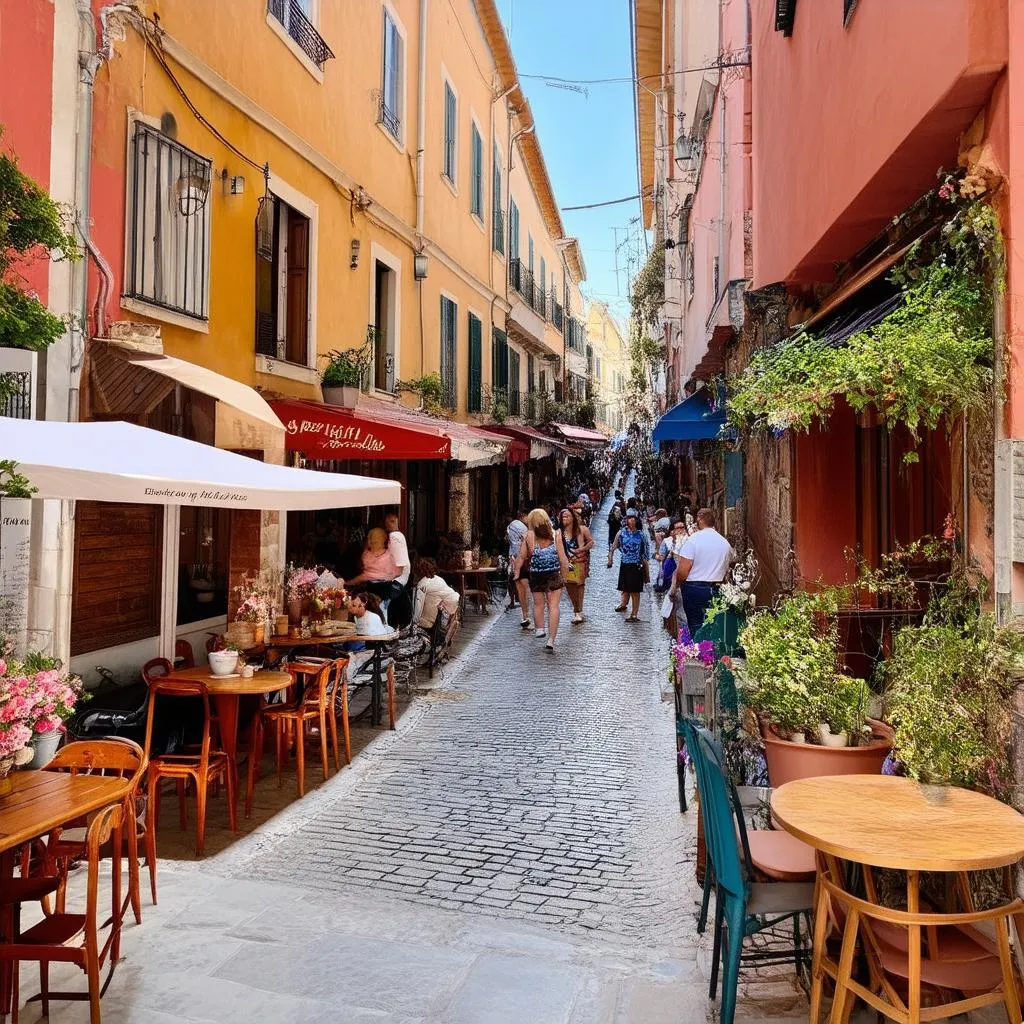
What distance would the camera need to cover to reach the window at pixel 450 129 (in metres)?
16.6

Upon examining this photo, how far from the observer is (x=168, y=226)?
7.89 metres

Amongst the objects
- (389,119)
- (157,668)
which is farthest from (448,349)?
(157,668)

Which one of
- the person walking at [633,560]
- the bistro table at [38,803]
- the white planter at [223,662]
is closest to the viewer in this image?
the bistro table at [38,803]

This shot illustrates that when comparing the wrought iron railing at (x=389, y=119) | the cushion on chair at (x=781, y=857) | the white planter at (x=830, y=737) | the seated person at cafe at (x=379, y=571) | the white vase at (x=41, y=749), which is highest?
the wrought iron railing at (x=389, y=119)

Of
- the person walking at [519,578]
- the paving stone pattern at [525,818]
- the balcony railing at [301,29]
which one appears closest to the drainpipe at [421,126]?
the balcony railing at [301,29]

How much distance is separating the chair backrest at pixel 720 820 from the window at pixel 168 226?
5762 mm

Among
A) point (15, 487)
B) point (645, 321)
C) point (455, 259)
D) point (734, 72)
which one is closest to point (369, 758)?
point (15, 487)

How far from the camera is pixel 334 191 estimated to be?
1156 cm

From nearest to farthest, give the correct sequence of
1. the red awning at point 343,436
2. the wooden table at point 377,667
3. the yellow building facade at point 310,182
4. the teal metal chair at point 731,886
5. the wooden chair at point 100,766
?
the teal metal chair at point 731,886 < the wooden chair at point 100,766 < the yellow building facade at point 310,182 < the wooden table at point 377,667 < the red awning at point 343,436

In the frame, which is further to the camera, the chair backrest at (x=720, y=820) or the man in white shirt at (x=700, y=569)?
the man in white shirt at (x=700, y=569)

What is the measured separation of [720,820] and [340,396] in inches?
324

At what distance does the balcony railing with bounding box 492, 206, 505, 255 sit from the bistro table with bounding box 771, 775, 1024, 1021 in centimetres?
1857

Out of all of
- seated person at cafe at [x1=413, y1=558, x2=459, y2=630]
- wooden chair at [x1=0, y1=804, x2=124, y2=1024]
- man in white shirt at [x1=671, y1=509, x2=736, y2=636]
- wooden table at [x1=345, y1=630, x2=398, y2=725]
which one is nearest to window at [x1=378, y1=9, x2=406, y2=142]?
seated person at cafe at [x1=413, y1=558, x2=459, y2=630]

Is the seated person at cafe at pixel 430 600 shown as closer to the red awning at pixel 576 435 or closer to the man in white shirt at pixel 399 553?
the man in white shirt at pixel 399 553
